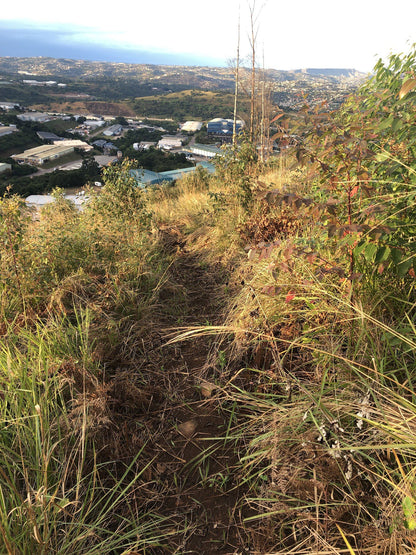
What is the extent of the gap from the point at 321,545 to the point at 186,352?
1449 millimetres

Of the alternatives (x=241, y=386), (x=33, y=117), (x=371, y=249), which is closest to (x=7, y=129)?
(x=33, y=117)

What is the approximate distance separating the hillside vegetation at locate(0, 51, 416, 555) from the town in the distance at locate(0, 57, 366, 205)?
0.73m

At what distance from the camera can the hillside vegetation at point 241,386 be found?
1202mm

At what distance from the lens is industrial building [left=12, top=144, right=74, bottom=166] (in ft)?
106

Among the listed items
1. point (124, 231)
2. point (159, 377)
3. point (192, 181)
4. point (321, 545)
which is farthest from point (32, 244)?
point (192, 181)

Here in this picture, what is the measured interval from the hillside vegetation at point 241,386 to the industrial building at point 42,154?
116ft

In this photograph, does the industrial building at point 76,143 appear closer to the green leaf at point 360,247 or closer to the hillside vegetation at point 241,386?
the hillside vegetation at point 241,386

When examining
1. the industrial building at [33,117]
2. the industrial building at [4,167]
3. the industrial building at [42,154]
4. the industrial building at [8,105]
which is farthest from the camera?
the industrial building at [8,105]

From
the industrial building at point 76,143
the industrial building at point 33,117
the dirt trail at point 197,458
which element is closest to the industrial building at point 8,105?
the industrial building at point 33,117

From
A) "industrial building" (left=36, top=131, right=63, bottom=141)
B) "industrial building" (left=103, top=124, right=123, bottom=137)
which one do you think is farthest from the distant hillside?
"industrial building" (left=36, top=131, right=63, bottom=141)

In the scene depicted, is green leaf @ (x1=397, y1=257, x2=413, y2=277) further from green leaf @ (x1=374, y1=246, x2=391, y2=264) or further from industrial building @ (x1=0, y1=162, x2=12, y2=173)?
industrial building @ (x1=0, y1=162, x2=12, y2=173)

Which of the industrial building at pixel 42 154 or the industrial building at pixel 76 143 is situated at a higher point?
the industrial building at pixel 76 143

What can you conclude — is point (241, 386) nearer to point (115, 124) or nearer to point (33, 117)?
point (115, 124)

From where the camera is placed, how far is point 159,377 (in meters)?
2.15
